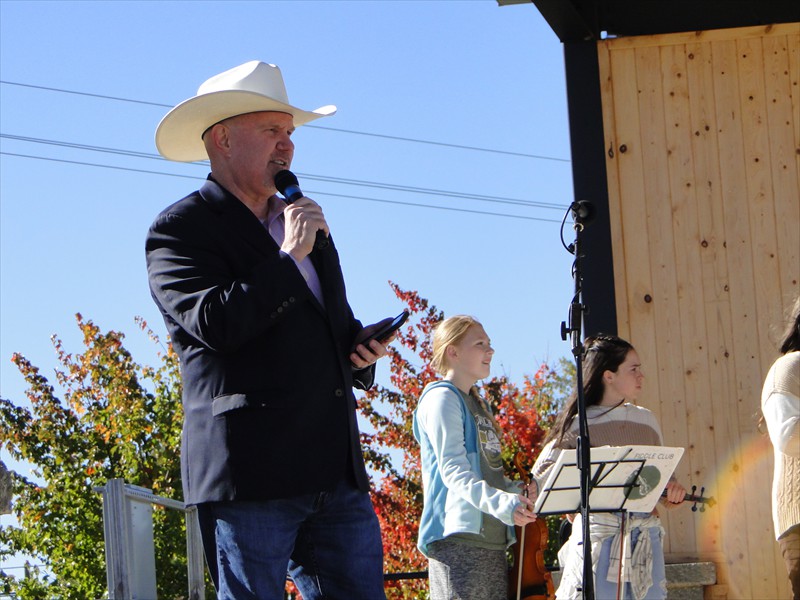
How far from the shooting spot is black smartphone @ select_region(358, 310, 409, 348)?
3021mm

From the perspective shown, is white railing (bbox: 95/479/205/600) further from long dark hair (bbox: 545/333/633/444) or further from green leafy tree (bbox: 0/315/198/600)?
green leafy tree (bbox: 0/315/198/600)

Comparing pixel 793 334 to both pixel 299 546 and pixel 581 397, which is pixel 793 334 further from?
pixel 299 546

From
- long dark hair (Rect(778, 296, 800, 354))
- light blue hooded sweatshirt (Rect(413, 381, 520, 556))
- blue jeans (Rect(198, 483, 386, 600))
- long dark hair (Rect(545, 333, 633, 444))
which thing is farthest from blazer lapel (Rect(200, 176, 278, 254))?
long dark hair (Rect(778, 296, 800, 354))

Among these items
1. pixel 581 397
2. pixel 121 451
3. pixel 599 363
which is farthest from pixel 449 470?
pixel 121 451

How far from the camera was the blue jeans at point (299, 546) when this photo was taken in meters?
2.79

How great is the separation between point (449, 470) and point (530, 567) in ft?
1.64

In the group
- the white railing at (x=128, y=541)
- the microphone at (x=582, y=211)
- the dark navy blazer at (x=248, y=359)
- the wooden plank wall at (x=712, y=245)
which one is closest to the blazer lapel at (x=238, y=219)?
the dark navy blazer at (x=248, y=359)

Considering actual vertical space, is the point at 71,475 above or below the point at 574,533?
above

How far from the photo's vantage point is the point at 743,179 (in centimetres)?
647

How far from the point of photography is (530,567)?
4688 mm

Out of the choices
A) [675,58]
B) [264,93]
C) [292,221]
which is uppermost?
[675,58]

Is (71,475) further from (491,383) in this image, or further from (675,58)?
(675,58)

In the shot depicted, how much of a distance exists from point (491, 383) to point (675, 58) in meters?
4.72

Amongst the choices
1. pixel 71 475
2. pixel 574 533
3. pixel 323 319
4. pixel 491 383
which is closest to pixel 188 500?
pixel 323 319
